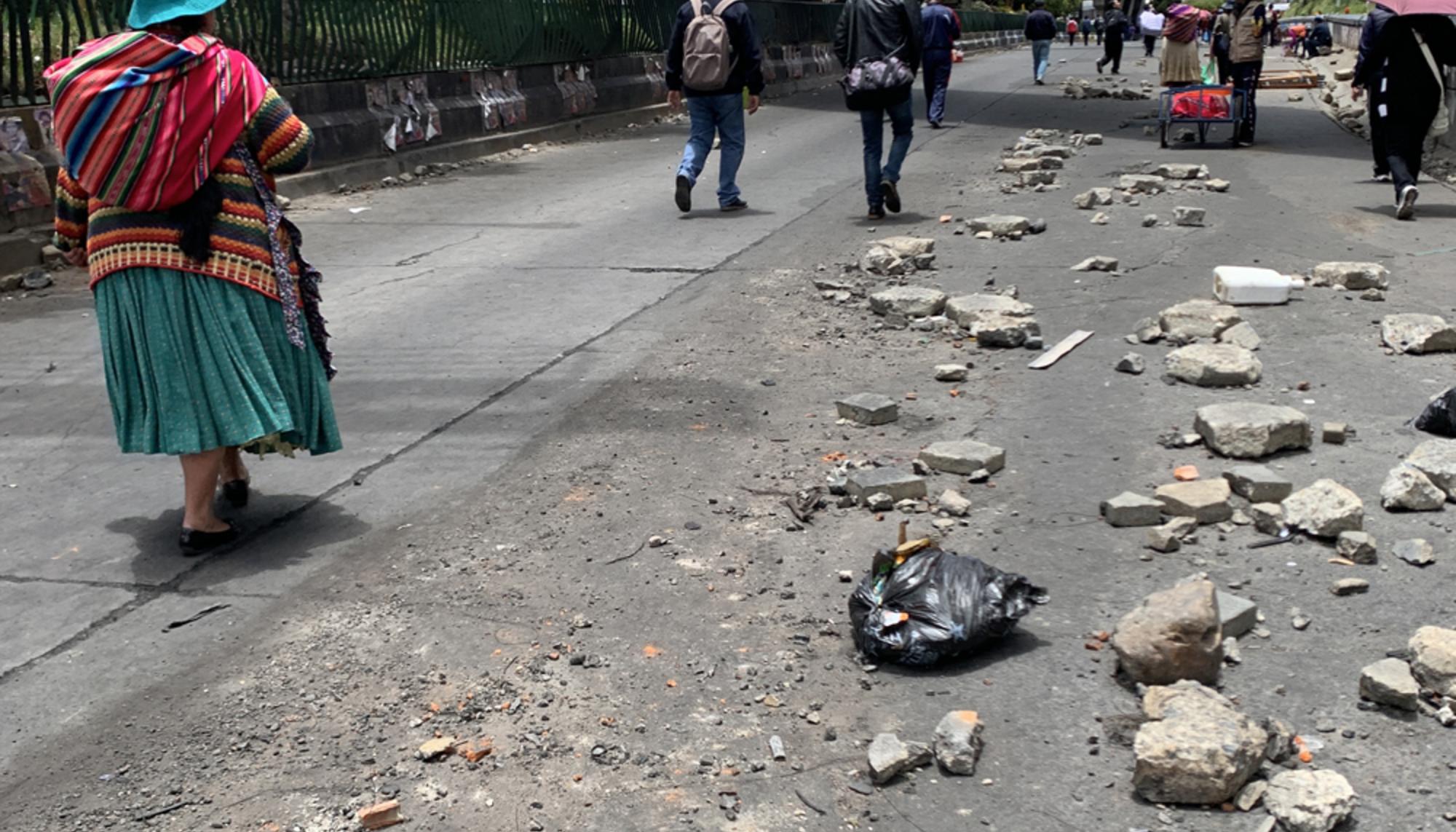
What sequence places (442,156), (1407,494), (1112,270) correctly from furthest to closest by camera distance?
(442,156), (1112,270), (1407,494)

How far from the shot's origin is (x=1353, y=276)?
779 centimetres

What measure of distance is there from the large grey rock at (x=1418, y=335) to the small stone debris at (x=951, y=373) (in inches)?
81.1

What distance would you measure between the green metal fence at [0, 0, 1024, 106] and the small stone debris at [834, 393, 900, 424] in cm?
733

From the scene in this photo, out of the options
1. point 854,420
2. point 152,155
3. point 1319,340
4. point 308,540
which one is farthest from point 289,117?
point 1319,340

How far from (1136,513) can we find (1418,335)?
280cm

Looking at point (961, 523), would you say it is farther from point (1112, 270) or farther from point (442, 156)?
point (442, 156)

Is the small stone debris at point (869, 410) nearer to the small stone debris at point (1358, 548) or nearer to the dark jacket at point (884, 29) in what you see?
the small stone debris at point (1358, 548)

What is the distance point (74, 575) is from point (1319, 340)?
18.4 ft

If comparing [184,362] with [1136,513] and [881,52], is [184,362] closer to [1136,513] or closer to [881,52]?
[1136,513]

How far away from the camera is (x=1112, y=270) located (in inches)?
338

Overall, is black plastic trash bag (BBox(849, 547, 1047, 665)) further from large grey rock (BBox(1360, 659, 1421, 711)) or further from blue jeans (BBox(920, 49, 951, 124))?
blue jeans (BBox(920, 49, 951, 124))

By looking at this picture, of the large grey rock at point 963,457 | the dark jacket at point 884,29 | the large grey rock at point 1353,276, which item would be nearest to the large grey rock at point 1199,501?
the large grey rock at point 963,457

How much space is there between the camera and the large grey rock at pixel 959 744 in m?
3.12

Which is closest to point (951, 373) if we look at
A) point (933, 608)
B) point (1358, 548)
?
point (1358, 548)
